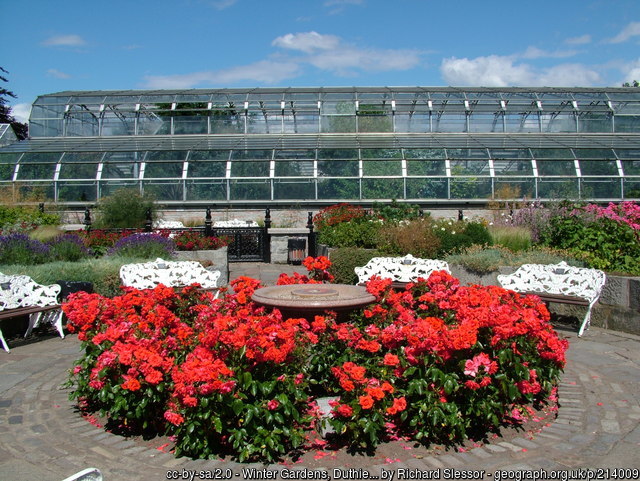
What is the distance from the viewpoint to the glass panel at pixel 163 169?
66.8ft

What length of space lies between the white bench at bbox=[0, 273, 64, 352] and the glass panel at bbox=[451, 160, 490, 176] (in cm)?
1557

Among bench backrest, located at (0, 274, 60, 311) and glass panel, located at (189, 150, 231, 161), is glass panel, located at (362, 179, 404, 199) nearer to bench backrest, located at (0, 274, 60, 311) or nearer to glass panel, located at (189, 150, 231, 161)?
glass panel, located at (189, 150, 231, 161)

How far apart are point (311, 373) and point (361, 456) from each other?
1.05 meters

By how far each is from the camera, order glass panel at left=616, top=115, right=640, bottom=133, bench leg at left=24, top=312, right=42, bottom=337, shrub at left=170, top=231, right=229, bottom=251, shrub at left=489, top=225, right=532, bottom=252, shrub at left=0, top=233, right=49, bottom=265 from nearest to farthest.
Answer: bench leg at left=24, top=312, right=42, bottom=337 → shrub at left=0, top=233, right=49, bottom=265 → shrub at left=489, top=225, right=532, bottom=252 → shrub at left=170, top=231, right=229, bottom=251 → glass panel at left=616, top=115, right=640, bottom=133

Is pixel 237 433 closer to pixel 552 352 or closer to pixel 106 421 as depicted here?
Result: pixel 106 421

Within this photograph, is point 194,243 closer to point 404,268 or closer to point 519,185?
point 404,268

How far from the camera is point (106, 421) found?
407cm

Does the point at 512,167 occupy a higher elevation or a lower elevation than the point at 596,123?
lower

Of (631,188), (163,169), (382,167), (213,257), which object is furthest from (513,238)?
(163,169)

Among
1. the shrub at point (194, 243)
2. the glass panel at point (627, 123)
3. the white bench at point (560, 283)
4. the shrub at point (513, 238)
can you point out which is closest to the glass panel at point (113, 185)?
the shrub at point (194, 243)

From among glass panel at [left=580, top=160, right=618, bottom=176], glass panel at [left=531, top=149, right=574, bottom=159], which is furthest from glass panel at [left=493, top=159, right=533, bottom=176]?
glass panel at [left=580, top=160, right=618, bottom=176]

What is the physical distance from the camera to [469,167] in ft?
66.1

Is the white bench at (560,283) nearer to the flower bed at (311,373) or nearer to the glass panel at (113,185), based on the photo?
the flower bed at (311,373)

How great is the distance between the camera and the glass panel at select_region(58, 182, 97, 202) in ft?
66.3
